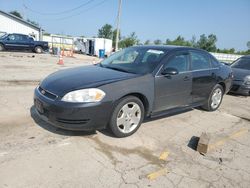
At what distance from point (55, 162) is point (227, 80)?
4.93 metres

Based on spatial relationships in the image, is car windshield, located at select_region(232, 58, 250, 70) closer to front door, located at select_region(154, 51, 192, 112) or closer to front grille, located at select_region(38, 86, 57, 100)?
front door, located at select_region(154, 51, 192, 112)

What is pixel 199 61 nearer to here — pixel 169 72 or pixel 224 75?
pixel 224 75

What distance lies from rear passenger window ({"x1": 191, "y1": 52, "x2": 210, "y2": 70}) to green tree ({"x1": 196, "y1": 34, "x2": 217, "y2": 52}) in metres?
63.9

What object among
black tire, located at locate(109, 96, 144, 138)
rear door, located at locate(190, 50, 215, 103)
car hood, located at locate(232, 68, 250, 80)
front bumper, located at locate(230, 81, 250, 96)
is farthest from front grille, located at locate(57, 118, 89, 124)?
car hood, located at locate(232, 68, 250, 80)

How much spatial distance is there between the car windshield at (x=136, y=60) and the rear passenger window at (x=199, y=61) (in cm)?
83

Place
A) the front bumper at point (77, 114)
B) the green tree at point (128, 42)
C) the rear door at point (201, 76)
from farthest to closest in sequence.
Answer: the green tree at point (128, 42), the rear door at point (201, 76), the front bumper at point (77, 114)

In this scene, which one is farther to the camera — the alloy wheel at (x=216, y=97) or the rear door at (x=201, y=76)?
the alloy wheel at (x=216, y=97)

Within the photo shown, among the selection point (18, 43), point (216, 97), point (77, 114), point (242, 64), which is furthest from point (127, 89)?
point (18, 43)

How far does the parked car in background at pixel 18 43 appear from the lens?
21109mm

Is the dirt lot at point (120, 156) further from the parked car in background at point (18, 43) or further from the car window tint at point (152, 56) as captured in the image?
the parked car in background at point (18, 43)

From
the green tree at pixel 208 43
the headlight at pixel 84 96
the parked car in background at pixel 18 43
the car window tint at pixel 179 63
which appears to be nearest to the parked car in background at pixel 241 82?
the car window tint at pixel 179 63

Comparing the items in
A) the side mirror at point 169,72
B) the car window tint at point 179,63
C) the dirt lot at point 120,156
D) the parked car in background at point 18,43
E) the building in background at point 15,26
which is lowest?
the dirt lot at point 120,156

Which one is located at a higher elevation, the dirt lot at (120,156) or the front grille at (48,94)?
the front grille at (48,94)

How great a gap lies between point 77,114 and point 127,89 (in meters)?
0.89
